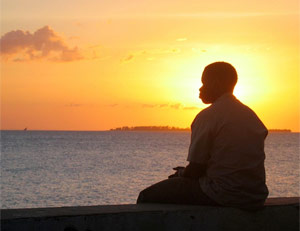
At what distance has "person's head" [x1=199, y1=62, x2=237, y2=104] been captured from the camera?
16.6 feet

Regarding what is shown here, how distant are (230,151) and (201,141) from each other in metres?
0.25

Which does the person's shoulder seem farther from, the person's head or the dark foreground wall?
the dark foreground wall

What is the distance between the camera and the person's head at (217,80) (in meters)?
5.05

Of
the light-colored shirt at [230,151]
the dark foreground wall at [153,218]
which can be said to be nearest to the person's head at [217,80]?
the light-colored shirt at [230,151]

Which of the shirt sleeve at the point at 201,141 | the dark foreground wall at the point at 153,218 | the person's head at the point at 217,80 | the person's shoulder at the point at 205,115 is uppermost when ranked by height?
the person's head at the point at 217,80

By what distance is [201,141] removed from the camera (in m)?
4.91

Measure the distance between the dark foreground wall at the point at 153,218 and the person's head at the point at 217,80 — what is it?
97 cm

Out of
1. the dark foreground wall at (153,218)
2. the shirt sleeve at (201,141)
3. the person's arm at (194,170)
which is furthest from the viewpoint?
the person's arm at (194,170)

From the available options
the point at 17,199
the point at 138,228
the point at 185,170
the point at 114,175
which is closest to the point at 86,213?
the point at 138,228

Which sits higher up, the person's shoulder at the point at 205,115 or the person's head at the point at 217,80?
the person's head at the point at 217,80

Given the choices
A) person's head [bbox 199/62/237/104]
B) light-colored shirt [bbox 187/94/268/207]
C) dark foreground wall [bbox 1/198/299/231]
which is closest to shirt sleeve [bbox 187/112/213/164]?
light-colored shirt [bbox 187/94/268/207]

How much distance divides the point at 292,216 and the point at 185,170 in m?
1.04

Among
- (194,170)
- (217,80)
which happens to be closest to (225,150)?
(194,170)

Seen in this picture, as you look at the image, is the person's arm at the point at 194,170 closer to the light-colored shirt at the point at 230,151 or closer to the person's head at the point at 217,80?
the light-colored shirt at the point at 230,151
